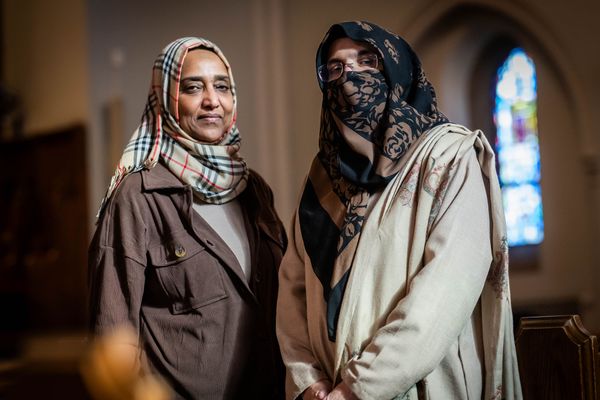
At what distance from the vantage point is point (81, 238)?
752 centimetres

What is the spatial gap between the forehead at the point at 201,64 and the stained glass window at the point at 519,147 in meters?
4.30

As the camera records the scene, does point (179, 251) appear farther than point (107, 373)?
Yes

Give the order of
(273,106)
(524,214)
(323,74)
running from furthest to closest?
(273,106), (524,214), (323,74)

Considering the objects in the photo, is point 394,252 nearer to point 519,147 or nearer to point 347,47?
point 347,47

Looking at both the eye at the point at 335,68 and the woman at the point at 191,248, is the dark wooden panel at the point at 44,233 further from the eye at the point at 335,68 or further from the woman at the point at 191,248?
the eye at the point at 335,68

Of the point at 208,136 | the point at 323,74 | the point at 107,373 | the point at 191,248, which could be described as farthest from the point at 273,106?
the point at 107,373

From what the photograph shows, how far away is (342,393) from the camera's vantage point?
2.00m

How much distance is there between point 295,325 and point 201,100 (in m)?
0.82

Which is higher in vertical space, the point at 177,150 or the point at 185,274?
the point at 177,150

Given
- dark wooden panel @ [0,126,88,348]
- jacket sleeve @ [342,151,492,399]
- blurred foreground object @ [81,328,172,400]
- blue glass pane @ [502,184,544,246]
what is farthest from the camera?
dark wooden panel @ [0,126,88,348]

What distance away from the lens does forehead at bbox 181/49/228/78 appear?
2.78 metres

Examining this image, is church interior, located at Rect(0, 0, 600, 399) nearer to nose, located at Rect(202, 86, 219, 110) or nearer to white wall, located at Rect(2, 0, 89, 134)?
white wall, located at Rect(2, 0, 89, 134)

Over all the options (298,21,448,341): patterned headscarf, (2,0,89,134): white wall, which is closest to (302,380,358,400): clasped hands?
(298,21,448,341): patterned headscarf

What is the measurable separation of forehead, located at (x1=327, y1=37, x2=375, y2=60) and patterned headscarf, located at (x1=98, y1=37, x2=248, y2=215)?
1.96 feet
